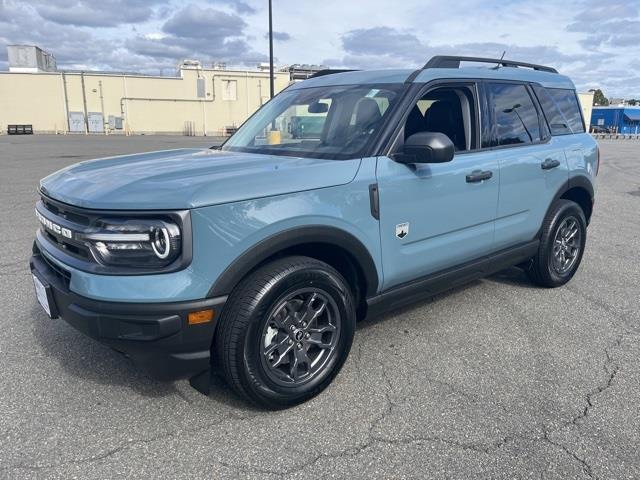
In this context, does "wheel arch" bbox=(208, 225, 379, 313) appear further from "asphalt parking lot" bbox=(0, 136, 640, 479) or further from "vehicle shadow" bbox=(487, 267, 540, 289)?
"vehicle shadow" bbox=(487, 267, 540, 289)

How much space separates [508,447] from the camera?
2541 millimetres

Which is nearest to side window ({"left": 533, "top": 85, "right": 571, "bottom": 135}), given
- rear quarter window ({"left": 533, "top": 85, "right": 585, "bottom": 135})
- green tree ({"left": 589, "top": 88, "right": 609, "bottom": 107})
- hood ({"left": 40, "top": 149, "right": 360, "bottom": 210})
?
rear quarter window ({"left": 533, "top": 85, "right": 585, "bottom": 135})

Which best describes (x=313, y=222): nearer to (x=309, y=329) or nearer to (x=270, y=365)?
(x=309, y=329)

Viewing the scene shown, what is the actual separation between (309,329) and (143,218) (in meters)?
1.13

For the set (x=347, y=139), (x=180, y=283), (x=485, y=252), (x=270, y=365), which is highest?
(x=347, y=139)

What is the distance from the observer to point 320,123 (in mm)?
3660

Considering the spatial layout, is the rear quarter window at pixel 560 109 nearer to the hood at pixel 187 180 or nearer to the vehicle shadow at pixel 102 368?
the hood at pixel 187 180

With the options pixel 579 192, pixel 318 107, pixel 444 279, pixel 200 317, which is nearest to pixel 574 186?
pixel 579 192

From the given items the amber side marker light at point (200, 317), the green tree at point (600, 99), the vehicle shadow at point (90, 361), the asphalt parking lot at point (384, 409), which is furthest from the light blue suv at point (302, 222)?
→ the green tree at point (600, 99)

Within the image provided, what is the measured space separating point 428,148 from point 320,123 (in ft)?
3.19

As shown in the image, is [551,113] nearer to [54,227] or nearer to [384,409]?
[384,409]

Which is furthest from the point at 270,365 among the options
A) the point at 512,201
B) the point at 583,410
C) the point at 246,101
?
the point at 246,101

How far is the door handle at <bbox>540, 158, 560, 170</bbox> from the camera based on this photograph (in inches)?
169

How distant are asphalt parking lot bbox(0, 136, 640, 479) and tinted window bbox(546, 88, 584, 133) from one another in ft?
5.83
